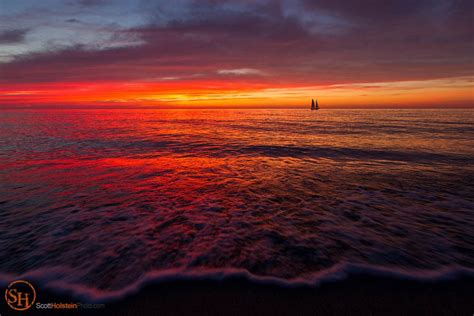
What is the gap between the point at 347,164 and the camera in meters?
12.0

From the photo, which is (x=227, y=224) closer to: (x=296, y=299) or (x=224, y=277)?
(x=224, y=277)

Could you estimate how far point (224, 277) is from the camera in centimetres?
366

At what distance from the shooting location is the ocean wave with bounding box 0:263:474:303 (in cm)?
340

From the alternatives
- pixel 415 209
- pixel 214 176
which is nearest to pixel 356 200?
pixel 415 209

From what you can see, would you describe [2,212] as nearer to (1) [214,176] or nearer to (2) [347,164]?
(1) [214,176]

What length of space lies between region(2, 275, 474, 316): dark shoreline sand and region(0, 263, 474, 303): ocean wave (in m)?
0.08

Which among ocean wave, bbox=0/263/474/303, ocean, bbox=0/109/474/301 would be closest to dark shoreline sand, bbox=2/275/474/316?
ocean wave, bbox=0/263/474/303

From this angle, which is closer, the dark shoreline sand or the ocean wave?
the dark shoreline sand

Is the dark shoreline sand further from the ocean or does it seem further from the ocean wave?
the ocean

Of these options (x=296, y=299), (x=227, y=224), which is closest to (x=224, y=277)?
(x=296, y=299)

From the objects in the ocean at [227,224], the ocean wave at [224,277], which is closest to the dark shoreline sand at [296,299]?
the ocean wave at [224,277]

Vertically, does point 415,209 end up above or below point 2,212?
below

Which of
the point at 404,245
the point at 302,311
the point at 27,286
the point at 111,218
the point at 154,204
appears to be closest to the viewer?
the point at 302,311

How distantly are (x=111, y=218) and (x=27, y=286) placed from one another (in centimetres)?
233
